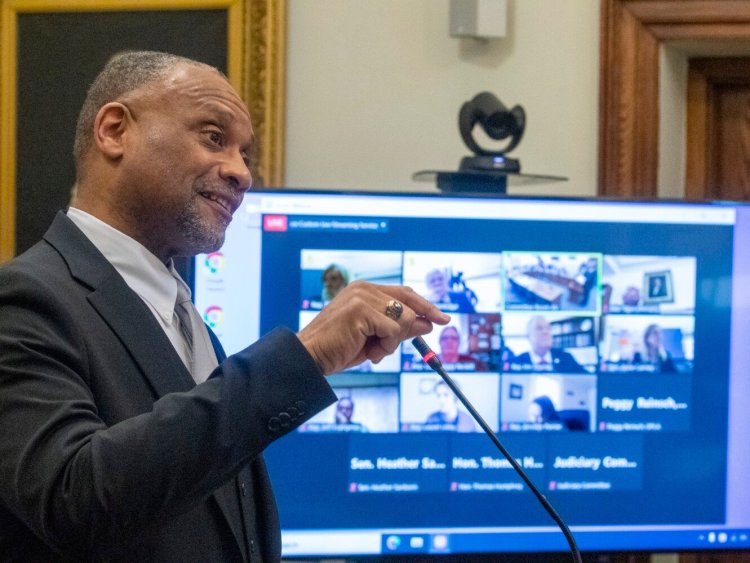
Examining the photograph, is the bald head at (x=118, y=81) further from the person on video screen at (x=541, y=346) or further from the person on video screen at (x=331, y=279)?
the person on video screen at (x=541, y=346)

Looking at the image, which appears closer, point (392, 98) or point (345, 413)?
point (345, 413)

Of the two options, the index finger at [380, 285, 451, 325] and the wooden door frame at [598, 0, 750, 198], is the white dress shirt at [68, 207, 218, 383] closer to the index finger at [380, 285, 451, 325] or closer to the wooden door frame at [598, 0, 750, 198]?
the index finger at [380, 285, 451, 325]

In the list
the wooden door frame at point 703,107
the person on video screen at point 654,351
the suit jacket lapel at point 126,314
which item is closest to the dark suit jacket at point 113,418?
the suit jacket lapel at point 126,314

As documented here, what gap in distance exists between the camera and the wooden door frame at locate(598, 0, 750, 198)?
2852 millimetres

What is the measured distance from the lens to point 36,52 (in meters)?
2.98

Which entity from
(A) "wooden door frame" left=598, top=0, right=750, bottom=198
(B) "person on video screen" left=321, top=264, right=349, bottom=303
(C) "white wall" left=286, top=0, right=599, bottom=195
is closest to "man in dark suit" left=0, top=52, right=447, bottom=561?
(B) "person on video screen" left=321, top=264, right=349, bottom=303

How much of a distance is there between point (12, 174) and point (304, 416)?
2046 millimetres

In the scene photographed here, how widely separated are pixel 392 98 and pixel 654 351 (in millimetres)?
984

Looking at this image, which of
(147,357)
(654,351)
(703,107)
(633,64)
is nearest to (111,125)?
(147,357)

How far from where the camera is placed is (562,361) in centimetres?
A: 235

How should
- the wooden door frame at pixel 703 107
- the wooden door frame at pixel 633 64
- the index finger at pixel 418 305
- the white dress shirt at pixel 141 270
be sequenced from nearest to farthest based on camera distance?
the index finger at pixel 418 305, the white dress shirt at pixel 141 270, the wooden door frame at pixel 633 64, the wooden door frame at pixel 703 107

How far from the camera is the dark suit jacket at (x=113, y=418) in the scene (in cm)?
110

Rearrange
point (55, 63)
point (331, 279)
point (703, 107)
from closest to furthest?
point (331, 279)
point (55, 63)
point (703, 107)

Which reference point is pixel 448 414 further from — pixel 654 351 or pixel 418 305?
pixel 418 305
